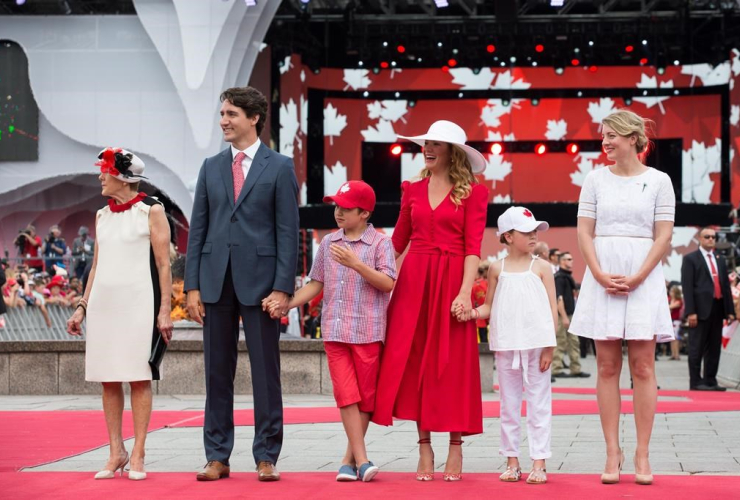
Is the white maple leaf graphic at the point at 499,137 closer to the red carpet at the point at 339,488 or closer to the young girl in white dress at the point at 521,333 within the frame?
the young girl in white dress at the point at 521,333

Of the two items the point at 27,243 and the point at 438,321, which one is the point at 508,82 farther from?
the point at 438,321

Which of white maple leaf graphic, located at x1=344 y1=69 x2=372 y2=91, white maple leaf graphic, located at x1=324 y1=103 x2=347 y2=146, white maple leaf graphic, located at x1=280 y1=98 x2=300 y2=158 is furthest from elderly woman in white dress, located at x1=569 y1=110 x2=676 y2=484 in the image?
white maple leaf graphic, located at x1=344 y1=69 x2=372 y2=91

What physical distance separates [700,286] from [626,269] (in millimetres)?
8042

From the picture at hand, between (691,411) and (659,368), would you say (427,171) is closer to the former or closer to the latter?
(691,411)

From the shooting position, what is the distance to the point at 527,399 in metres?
6.16

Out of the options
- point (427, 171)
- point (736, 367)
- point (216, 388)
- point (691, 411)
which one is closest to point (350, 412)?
point (216, 388)

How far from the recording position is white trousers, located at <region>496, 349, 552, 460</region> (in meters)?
6.04

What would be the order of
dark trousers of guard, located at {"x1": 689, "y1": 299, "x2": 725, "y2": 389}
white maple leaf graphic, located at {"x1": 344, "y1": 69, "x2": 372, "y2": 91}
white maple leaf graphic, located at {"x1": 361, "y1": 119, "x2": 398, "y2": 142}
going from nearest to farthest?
dark trousers of guard, located at {"x1": 689, "y1": 299, "x2": 725, "y2": 389}, white maple leaf graphic, located at {"x1": 361, "y1": 119, "x2": 398, "y2": 142}, white maple leaf graphic, located at {"x1": 344, "y1": 69, "x2": 372, "y2": 91}

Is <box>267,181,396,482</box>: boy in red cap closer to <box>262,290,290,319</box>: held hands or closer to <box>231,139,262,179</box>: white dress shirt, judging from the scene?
<box>262,290,290,319</box>: held hands

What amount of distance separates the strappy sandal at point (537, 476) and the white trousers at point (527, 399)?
0.12m

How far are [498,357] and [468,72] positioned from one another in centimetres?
2550

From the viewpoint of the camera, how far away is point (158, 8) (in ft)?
88.1

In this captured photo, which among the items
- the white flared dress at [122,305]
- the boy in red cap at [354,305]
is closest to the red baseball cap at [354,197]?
the boy in red cap at [354,305]

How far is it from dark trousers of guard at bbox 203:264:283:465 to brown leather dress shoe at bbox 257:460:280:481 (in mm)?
104
